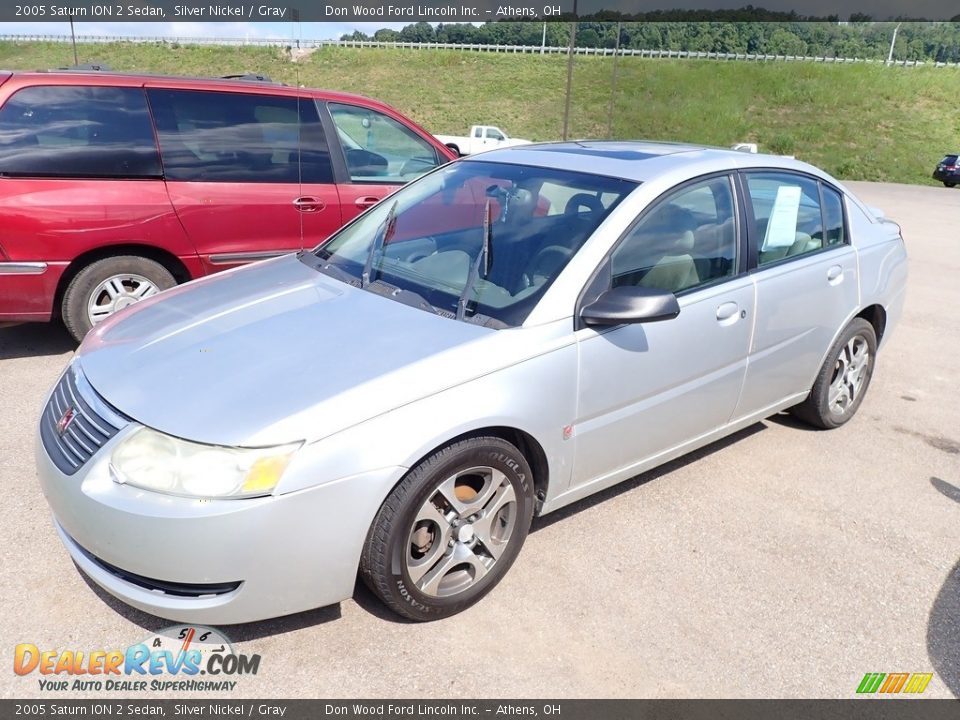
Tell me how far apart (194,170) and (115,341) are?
9.26 feet

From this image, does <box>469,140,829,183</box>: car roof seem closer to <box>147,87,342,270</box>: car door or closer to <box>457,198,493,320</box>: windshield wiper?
<box>457,198,493,320</box>: windshield wiper

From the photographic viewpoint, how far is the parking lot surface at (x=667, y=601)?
8.18ft

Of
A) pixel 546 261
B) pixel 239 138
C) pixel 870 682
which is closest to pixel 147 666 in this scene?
pixel 546 261

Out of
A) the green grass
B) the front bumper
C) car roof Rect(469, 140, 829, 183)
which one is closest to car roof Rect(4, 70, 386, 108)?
car roof Rect(469, 140, 829, 183)

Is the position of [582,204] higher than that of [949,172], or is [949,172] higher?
[582,204]

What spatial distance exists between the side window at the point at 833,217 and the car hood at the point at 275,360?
246 centimetres

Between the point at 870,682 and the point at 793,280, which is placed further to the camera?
the point at 793,280

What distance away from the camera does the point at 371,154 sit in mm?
6109

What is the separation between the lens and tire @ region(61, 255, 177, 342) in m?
5.10

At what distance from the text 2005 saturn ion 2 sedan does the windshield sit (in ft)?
0.04

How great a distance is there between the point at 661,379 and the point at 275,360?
63.1 inches

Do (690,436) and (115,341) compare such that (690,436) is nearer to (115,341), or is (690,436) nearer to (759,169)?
(759,169)

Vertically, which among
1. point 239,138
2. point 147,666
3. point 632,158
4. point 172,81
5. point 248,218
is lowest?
point 147,666

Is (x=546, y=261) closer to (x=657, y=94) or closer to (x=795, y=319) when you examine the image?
(x=795, y=319)
